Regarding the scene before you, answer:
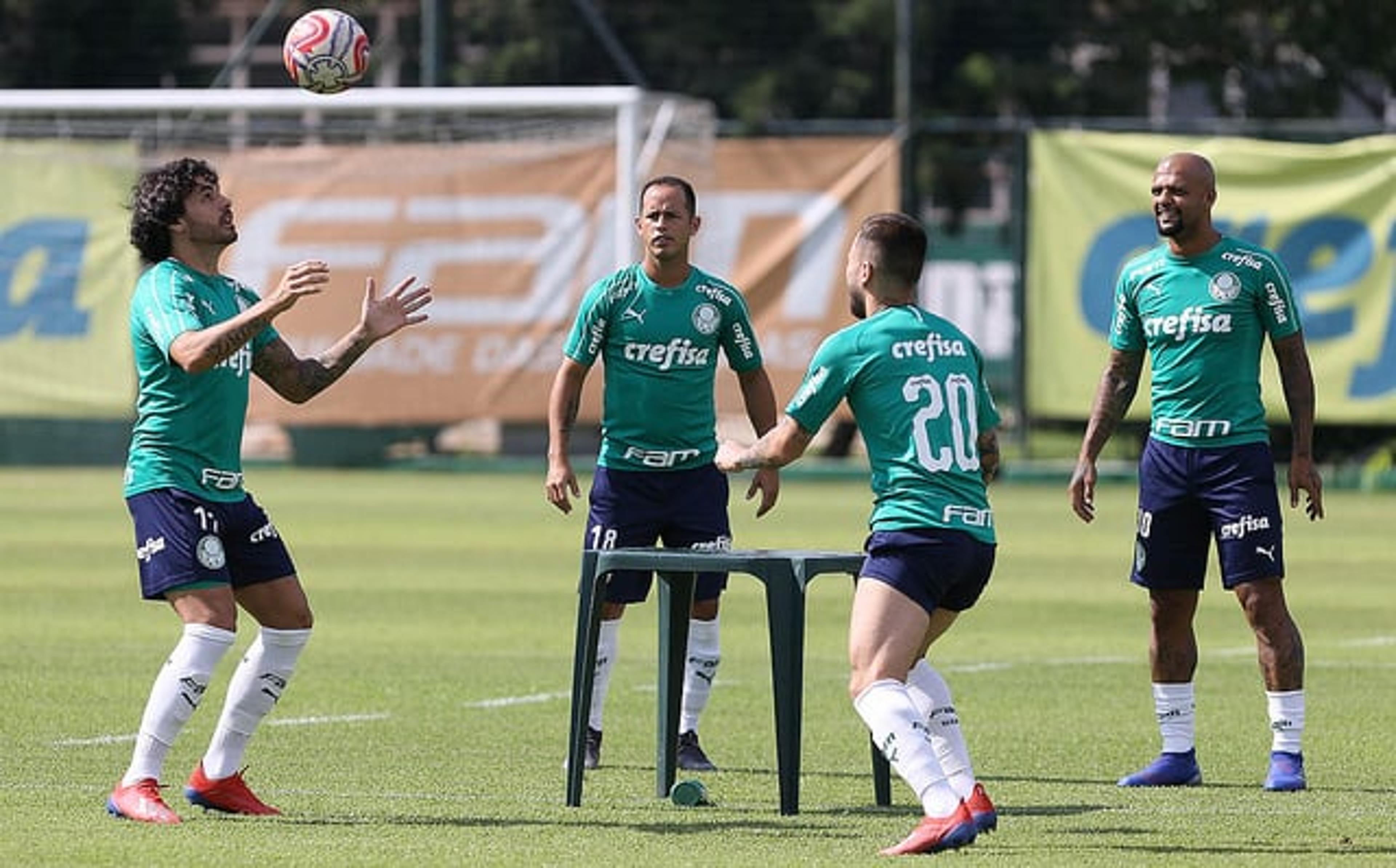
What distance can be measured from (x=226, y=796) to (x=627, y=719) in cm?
359

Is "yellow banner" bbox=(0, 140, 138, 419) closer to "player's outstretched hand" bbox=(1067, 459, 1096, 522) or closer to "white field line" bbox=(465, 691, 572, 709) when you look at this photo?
"white field line" bbox=(465, 691, 572, 709)

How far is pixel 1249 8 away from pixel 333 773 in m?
29.2

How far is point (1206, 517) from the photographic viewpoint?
1139 cm

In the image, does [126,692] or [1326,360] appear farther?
[1326,360]

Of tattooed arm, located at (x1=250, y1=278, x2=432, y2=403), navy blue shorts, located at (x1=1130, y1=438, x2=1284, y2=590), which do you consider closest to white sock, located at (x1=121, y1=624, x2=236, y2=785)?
tattooed arm, located at (x1=250, y1=278, x2=432, y2=403)

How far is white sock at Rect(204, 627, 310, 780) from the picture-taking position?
1006 cm

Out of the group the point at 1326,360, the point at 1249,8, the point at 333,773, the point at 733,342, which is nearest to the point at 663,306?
the point at 733,342

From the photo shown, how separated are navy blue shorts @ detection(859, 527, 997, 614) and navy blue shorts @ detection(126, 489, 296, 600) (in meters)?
2.17

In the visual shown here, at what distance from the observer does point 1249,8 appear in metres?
38.2

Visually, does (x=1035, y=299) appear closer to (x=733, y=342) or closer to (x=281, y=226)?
(x=281, y=226)

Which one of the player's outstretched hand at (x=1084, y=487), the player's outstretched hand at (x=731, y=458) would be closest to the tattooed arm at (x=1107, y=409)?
the player's outstretched hand at (x=1084, y=487)

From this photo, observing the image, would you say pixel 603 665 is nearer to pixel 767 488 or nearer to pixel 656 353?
pixel 767 488

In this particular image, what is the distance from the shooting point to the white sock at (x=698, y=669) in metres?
11.8

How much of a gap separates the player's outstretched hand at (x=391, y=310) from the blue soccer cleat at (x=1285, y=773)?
3672 millimetres
